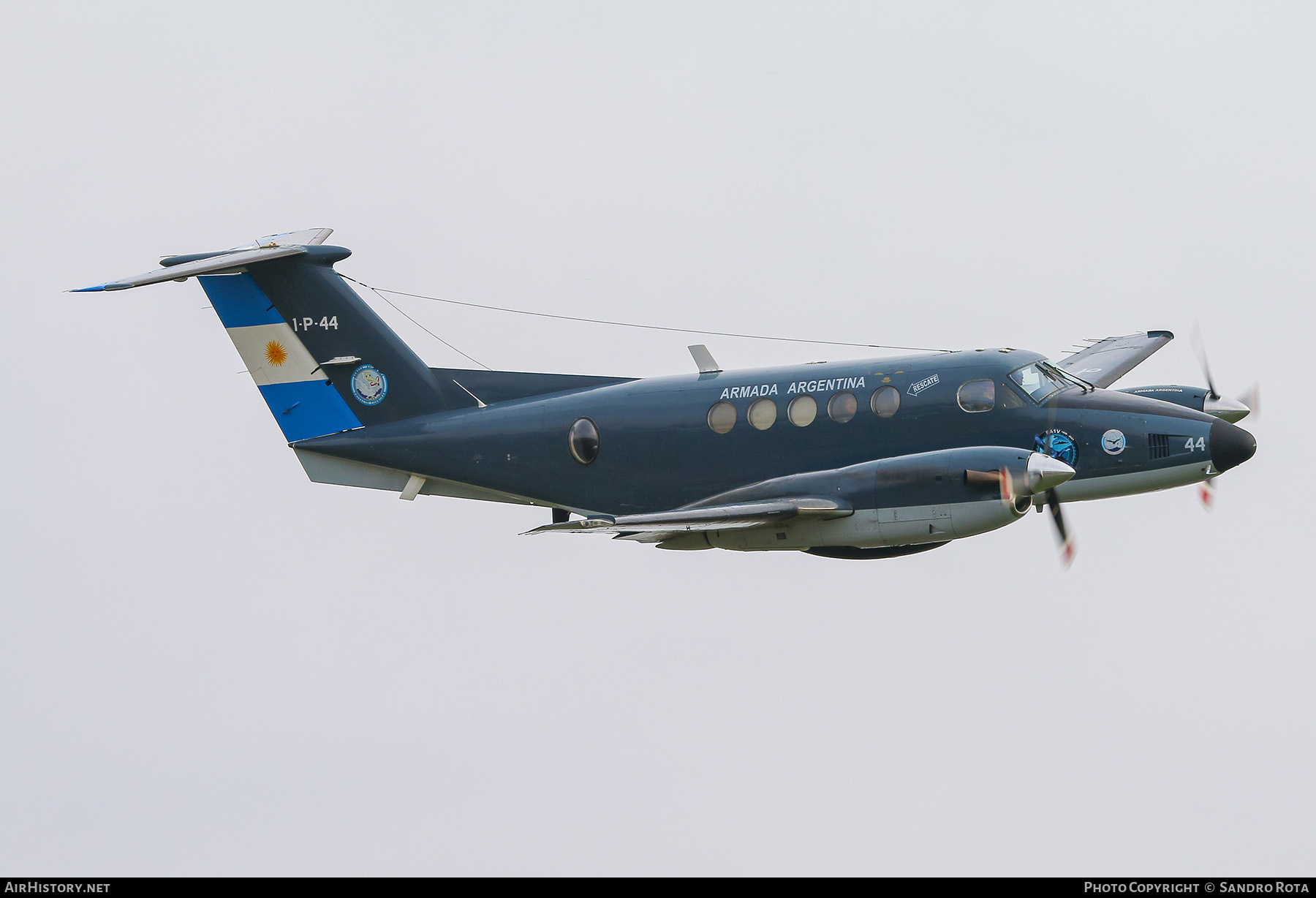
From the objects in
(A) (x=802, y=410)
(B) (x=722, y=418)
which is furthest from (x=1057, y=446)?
(B) (x=722, y=418)

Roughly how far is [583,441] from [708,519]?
10.8 ft

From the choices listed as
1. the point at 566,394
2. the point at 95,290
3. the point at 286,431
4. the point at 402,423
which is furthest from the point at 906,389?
the point at 95,290

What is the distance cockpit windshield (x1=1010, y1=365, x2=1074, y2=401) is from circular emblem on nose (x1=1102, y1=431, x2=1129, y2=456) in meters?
1.05

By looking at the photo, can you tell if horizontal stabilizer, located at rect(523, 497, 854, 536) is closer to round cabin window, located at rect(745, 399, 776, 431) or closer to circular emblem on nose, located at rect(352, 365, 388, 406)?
round cabin window, located at rect(745, 399, 776, 431)

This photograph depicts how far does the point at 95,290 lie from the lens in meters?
23.5

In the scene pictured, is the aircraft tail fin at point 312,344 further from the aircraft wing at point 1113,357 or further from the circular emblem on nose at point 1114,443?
the aircraft wing at point 1113,357

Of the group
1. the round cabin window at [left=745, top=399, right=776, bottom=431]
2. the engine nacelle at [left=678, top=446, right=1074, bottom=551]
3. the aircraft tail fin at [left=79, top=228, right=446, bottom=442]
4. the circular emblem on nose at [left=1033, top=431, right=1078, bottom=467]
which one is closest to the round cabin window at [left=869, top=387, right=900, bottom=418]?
the engine nacelle at [left=678, top=446, right=1074, bottom=551]

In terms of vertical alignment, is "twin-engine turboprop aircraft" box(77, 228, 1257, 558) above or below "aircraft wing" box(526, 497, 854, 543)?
above

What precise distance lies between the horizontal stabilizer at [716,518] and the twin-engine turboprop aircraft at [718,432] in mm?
28

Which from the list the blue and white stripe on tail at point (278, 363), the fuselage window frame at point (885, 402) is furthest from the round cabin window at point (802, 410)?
the blue and white stripe on tail at point (278, 363)

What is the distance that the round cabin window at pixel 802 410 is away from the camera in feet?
71.9

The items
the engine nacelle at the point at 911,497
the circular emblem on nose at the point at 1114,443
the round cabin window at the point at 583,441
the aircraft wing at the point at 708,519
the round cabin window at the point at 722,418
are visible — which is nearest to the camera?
the engine nacelle at the point at 911,497

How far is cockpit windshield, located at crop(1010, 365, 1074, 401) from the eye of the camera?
21531mm

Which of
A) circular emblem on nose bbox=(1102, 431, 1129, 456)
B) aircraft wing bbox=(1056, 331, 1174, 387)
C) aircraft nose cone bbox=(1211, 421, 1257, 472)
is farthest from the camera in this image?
aircraft wing bbox=(1056, 331, 1174, 387)
